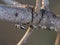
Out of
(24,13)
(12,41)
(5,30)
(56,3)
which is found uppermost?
(24,13)

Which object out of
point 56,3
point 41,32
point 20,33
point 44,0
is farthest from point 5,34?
point 44,0

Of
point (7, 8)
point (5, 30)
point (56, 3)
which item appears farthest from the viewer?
point (5, 30)

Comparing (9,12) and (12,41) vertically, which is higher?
(9,12)

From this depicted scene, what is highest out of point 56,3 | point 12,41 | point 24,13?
point 24,13

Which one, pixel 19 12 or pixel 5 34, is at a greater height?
pixel 19 12

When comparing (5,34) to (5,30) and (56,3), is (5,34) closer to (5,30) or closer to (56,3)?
(5,30)

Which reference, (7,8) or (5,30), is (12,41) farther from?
(7,8)

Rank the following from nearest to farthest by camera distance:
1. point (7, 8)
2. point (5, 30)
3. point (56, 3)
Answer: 1. point (7, 8)
2. point (56, 3)
3. point (5, 30)

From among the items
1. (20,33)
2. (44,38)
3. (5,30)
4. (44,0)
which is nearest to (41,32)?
(44,38)

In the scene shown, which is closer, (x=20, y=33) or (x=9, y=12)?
(x=9, y=12)

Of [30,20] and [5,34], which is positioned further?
[5,34]
